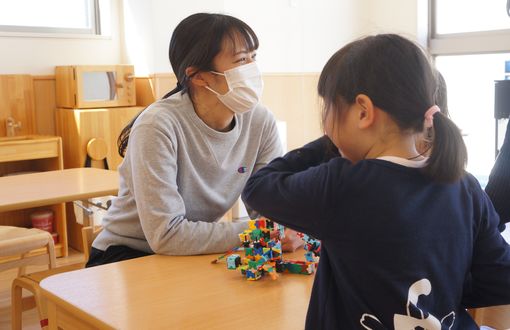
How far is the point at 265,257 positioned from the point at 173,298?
24 cm

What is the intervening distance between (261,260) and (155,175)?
16.5 inches

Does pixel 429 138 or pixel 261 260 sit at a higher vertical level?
pixel 429 138

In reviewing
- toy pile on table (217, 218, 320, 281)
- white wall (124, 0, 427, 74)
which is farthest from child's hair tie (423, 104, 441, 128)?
white wall (124, 0, 427, 74)

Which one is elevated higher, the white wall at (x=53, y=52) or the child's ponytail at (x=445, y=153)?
the white wall at (x=53, y=52)

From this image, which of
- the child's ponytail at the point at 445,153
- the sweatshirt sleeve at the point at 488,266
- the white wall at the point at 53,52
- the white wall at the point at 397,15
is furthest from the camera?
the white wall at the point at 397,15

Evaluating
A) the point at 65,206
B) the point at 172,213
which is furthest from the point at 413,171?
the point at 65,206

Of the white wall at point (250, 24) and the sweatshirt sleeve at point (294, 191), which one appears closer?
the sweatshirt sleeve at point (294, 191)

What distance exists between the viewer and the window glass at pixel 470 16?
5234 millimetres

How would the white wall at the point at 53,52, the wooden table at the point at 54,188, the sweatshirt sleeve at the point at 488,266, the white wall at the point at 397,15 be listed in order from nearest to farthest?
the sweatshirt sleeve at the point at 488,266 < the wooden table at the point at 54,188 < the white wall at the point at 53,52 < the white wall at the point at 397,15

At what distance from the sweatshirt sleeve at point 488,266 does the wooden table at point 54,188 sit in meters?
1.77

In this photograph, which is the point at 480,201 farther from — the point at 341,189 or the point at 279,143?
the point at 279,143

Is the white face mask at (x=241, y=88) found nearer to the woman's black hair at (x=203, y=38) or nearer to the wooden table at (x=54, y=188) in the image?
the woman's black hair at (x=203, y=38)

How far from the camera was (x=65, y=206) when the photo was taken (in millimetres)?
4520

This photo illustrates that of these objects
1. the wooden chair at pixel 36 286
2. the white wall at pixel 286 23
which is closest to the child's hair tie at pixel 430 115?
the wooden chair at pixel 36 286
